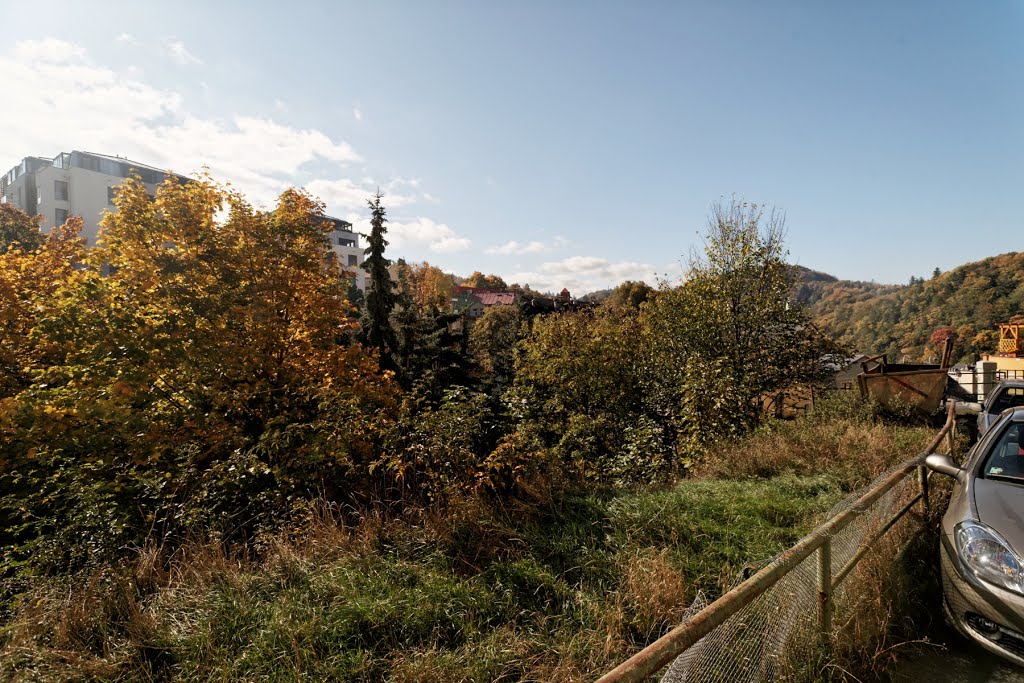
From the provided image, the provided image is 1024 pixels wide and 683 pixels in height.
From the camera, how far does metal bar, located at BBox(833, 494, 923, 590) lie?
3014mm

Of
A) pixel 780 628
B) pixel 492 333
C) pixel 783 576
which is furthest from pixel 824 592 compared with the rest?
pixel 492 333

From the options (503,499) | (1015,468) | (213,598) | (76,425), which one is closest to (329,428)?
(76,425)

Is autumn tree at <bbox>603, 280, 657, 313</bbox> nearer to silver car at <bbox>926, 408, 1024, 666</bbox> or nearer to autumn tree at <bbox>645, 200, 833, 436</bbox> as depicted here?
autumn tree at <bbox>645, 200, 833, 436</bbox>

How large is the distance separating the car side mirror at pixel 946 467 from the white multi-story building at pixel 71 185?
55507mm

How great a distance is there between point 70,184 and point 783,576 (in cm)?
6492

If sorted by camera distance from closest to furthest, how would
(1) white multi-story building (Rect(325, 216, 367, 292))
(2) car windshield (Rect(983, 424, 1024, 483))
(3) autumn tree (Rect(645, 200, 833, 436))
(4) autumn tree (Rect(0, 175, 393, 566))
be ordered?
(2) car windshield (Rect(983, 424, 1024, 483)), (4) autumn tree (Rect(0, 175, 393, 566)), (3) autumn tree (Rect(645, 200, 833, 436)), (1) white multi-story building (Rect(325, 216, 367, 292))

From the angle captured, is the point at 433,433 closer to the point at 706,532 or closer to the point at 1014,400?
the point at 706,532

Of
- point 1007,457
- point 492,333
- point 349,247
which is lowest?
point 492,333

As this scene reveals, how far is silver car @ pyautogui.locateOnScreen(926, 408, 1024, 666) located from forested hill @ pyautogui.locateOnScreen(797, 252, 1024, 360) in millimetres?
70900

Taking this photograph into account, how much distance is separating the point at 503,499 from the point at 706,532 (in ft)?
6.71

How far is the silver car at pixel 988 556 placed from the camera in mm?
2672

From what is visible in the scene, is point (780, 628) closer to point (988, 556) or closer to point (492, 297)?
point (988, 556)

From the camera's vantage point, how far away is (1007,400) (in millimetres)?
7402

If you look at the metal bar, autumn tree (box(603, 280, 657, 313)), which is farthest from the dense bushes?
autumn tree (box(603, 280, 657, 313))
